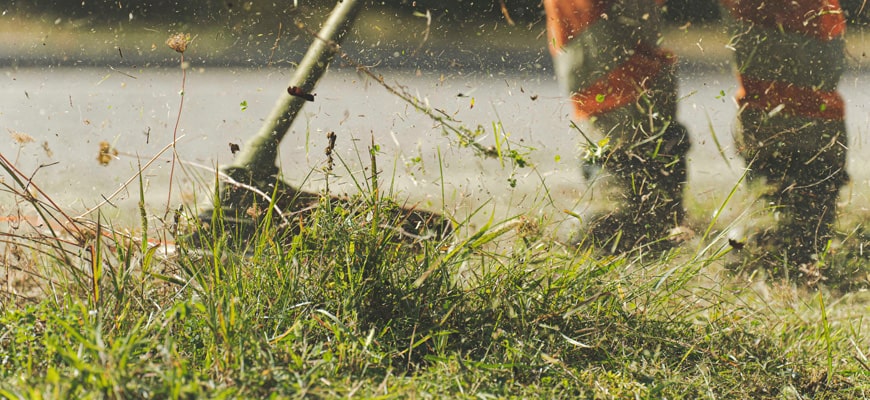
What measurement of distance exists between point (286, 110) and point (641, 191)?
3.11ft

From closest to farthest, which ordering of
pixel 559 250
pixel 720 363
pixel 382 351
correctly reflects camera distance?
pixel 382 351 < pixel 720 363 < pixel 559 250

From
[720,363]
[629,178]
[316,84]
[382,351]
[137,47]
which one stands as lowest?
[720,363]

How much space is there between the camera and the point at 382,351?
1418 mm

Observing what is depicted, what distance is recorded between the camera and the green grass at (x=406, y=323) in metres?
1.30

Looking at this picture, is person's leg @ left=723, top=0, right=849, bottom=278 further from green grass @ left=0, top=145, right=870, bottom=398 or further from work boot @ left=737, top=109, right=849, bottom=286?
green grass @ left=0, top=145, right=870, bottom=398

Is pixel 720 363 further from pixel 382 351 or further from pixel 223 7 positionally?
pixel 223 7

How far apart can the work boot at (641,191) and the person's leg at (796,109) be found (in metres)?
0.21

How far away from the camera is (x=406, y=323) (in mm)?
1489

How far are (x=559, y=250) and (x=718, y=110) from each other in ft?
2.52

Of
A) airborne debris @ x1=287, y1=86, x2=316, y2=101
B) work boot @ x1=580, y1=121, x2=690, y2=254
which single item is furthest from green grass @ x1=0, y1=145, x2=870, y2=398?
airborne debris @ x1=287, y1=86, x2=316, y2=101

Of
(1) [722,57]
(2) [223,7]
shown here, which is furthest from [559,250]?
(2) [223,7]

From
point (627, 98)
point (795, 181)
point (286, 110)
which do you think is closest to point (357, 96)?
point (286, 110)

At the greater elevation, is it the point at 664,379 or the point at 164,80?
the point at 164,80

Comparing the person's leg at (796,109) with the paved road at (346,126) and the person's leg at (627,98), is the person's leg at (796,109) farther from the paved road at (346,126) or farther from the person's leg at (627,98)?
the person's leg at (627,98)
